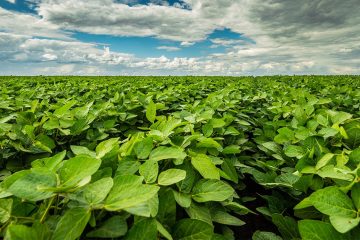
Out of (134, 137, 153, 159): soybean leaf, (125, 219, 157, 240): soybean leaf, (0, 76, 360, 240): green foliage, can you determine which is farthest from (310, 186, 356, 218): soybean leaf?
(134, 137, 153, 159): soybean leaf

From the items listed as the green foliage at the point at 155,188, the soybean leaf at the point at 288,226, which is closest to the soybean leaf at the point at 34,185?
the green foliage at the point at 155,188

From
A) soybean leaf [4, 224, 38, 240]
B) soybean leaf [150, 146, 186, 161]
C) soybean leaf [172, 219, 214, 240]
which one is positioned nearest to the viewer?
soybean leaf [4, 224, 38, 240]

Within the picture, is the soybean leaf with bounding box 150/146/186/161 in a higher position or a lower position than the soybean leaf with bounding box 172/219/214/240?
higher

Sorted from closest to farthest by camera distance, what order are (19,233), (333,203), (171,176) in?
(19,233) < (333,203) < (171,176)

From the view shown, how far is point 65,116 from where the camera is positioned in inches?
93.1

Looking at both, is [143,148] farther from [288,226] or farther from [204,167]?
[288,226]

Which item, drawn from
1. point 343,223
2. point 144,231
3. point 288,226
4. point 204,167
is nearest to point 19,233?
point 144,231

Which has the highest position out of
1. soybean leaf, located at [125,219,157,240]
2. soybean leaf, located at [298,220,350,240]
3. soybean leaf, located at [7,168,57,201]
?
soybean leaf, located at [7,168,57,201]

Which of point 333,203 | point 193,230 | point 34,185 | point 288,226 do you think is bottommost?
point 288,226

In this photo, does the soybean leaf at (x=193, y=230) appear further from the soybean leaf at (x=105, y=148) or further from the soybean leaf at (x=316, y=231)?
the soybean leaf at (x=105, y=148)

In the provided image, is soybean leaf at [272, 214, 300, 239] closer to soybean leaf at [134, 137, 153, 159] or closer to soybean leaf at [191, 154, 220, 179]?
soybean leaf at [191, 154, 220, 179]

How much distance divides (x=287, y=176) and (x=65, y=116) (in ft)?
5.24

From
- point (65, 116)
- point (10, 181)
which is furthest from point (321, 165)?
point (65, 116)

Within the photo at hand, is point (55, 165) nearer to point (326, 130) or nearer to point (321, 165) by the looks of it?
point (321, 165)
